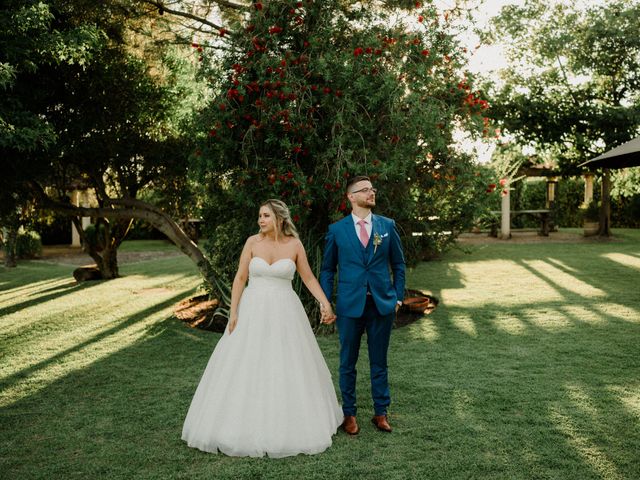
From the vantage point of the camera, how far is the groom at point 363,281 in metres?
4.58

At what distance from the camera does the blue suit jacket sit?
15.0 ft

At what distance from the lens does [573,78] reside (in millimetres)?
22062

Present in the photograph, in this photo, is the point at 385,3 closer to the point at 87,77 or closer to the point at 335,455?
the point at 87,77

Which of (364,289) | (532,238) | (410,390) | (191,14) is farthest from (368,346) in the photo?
(532,238)

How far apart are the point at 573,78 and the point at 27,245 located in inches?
788

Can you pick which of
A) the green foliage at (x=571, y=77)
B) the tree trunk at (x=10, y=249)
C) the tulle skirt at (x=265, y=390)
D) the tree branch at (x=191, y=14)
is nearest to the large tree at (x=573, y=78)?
the green foliage at (x=571, y=77)

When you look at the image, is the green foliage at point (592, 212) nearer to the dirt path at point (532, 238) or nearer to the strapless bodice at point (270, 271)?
the dirt path at point (532, 238)

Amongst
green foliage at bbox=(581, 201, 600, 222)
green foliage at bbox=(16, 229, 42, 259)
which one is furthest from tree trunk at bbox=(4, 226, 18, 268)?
green foliage at bbox=(581, 201, 600, 222)

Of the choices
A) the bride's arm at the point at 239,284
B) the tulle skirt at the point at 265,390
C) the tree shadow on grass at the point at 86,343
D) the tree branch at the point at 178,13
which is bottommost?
the tree shadow on grass at the point at 86,343

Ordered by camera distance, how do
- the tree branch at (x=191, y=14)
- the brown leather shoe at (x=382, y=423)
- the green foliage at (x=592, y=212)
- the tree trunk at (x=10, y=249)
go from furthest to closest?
1. the green foliage at (x=592, y=212)
2. the tree trunk at (x=10, y=249)
3. the tree branch at (x=191, y=14)
4. the brown leather shoe at (x=382, y=423)

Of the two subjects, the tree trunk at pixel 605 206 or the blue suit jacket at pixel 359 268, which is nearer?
the blue suit jacket at pixel 359 268

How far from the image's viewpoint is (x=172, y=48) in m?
11.4

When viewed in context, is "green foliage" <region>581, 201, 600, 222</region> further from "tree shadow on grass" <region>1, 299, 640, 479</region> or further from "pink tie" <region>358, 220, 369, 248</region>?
"pink tie" <region>358, 220, 369, 248</region>

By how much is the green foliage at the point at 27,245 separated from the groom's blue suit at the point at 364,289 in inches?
710
